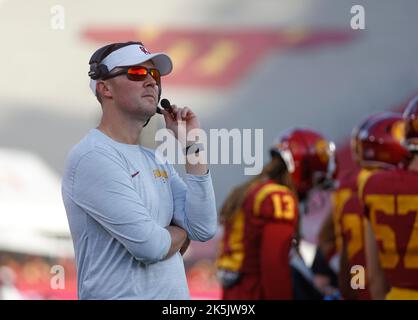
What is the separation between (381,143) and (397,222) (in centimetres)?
139

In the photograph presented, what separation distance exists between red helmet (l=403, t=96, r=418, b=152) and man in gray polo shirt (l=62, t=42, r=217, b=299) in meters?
1.46

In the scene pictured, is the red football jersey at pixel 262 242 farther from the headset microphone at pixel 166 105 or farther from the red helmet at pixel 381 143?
the headset microphone at pixel 166 105

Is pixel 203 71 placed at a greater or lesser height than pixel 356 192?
greater

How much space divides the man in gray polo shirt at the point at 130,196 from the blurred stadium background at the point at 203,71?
7186mm

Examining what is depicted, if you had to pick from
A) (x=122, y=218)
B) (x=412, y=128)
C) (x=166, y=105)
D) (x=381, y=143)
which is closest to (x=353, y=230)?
(x=381, y=143)

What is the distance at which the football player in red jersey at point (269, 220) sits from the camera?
4.95m

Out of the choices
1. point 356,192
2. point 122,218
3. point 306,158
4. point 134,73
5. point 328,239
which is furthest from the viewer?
point 328,239

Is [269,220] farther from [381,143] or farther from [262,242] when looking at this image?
[381,143]

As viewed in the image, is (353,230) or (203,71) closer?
(353,230)

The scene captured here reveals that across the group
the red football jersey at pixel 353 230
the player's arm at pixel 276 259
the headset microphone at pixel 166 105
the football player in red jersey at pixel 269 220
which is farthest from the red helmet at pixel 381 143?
the headset microphone at pixel 166 105

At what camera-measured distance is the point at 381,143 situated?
560 centimetres

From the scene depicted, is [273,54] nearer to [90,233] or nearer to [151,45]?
[151,45]

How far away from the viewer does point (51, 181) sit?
Answer: 10.6 metres
